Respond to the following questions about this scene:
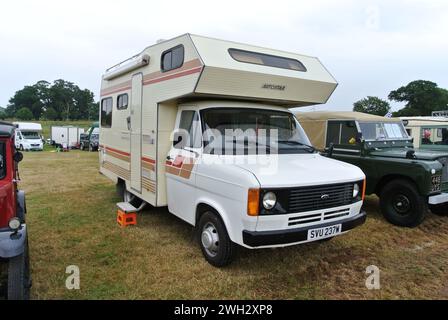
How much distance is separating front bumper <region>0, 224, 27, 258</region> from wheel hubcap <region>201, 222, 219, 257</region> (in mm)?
2108

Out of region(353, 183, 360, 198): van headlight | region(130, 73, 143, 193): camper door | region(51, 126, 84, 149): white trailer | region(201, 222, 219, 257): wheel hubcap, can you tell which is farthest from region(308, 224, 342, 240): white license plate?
region(51, 126, 84, 149): white trailer

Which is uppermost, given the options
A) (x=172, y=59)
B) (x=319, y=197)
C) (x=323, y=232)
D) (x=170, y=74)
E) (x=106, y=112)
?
(x=172, y=59)

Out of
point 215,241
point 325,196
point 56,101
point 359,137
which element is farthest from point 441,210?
point 56,101

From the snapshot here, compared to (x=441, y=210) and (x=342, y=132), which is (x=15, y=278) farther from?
(x=441, y=210)

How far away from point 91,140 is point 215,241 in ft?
80.6

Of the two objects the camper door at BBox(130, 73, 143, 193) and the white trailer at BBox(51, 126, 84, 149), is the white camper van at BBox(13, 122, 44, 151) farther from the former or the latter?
the camper door at BBox(130, 73, 143, 193)

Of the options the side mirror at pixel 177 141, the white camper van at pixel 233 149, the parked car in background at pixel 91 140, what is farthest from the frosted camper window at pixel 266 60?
the parked car in background at pixel 91 140

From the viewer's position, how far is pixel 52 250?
5031 mm

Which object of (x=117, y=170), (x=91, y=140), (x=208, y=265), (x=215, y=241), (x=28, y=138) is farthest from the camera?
(x=28, y=138)

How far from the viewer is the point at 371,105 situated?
170 ft

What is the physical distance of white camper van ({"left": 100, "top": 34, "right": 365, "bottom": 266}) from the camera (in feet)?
12.6

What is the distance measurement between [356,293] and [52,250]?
4247 millimetres
